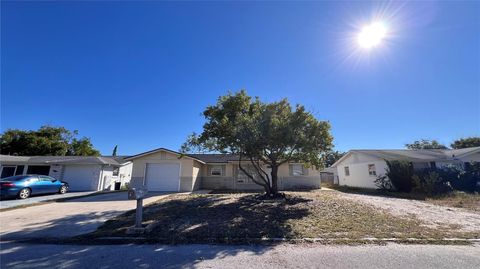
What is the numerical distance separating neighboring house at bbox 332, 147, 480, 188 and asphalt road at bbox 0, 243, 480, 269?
1613 centimetres

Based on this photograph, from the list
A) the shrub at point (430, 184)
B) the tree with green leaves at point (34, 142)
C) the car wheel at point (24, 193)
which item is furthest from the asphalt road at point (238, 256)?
the tree with green leaves at point (34, 142)

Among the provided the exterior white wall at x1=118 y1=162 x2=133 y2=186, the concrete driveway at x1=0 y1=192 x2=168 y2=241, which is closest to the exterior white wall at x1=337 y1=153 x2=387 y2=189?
the concrete driveway at x1=0 y1=192 x2=168 y2=241

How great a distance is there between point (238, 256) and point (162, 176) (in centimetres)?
1515

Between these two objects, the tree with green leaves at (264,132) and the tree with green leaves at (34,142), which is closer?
the tree with green leaves at (264,132)

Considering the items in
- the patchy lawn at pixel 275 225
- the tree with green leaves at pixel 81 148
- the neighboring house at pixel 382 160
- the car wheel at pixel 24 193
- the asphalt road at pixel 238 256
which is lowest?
the asphalt road at pixel 238 256

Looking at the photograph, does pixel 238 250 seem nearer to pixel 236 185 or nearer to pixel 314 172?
pixel 236 185

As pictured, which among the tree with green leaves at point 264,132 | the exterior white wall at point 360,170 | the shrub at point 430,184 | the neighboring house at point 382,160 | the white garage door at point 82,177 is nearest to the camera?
the tree with green leaves at point 264,132

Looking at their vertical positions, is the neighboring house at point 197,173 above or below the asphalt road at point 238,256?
above

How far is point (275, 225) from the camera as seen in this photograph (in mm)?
6543

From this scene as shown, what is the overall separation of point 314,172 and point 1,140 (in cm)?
4258

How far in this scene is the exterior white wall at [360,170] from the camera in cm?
1933

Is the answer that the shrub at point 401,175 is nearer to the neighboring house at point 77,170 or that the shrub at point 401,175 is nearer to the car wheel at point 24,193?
the neighboring house at point 77,170

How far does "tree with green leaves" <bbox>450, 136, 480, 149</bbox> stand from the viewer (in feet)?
126

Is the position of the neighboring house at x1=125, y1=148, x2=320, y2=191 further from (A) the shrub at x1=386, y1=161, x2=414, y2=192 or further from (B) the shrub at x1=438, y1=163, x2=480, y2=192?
(B) the shrub at x1=438, y1=163, x2=480, y2=192
